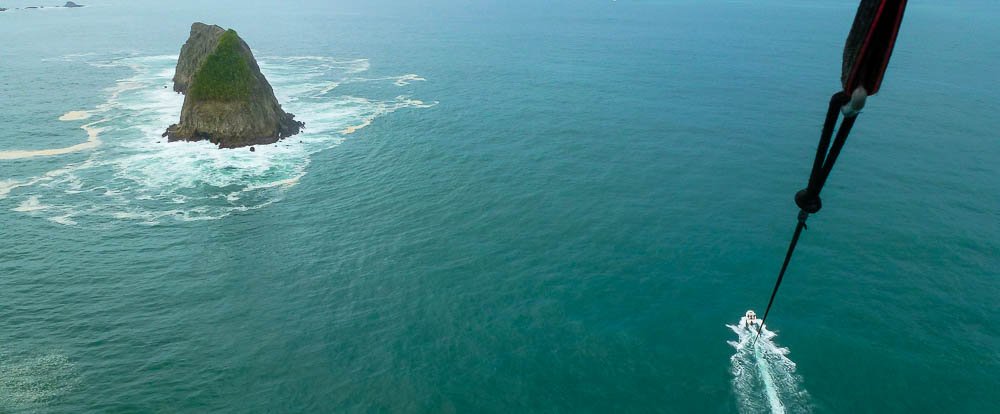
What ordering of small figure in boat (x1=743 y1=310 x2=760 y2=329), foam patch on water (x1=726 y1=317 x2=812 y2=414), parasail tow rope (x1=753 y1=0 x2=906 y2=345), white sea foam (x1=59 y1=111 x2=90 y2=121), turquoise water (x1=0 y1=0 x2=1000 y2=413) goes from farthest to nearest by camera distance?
white sea foam (x1=59 y1=111 x2=90 y2=121) → small figure in boat (x1=743 y1=310 x2=760 y2=329) → turquoise water (x1=0 y1=0 x2=1000 y2=413) → foam patch on water (x1=726 y1=317 x2=812 y2=414) → parasail tow rope (x1=753 y1=0 x2=906 y2=345)

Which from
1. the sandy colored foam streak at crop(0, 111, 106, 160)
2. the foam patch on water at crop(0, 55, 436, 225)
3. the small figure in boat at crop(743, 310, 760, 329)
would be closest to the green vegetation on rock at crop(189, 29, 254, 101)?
the foam patch on water at crop(0, 55, 436, 225)

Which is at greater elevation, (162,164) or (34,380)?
(162,164)

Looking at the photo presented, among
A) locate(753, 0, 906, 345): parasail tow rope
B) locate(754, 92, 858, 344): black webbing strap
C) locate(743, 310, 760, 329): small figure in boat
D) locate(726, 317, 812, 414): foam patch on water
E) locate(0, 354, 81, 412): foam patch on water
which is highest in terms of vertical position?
locate(753, 0, 906, 345): parasail tow rope

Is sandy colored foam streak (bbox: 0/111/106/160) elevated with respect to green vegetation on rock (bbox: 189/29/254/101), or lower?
lower

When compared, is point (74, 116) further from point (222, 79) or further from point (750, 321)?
point (750, 321)

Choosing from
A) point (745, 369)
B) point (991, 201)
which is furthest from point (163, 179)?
point (991, 201)

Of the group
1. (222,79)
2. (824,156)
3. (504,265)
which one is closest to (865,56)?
(824,156)

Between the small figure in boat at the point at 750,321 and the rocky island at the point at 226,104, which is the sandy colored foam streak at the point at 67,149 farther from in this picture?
the small figure in boat at the point at 750,321

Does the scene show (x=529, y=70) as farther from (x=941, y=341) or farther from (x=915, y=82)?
(x=941, y=341)

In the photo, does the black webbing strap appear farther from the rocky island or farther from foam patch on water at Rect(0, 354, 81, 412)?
the rocky island
